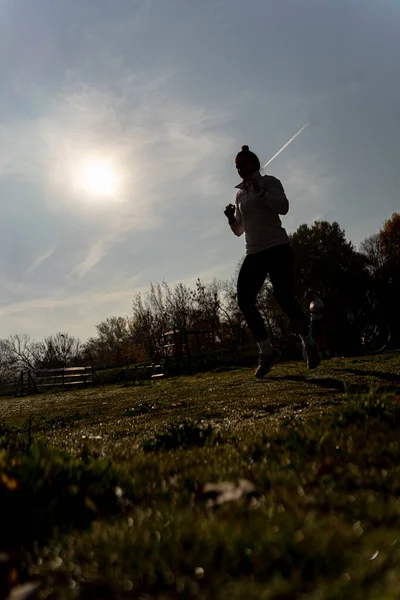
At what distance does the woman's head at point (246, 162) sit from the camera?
6113 millimetres

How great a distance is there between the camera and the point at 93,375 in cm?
2417

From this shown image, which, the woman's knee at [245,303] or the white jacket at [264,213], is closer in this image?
the white jacket at [264,213]

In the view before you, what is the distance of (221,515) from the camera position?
139cm

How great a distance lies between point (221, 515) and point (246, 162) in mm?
5376

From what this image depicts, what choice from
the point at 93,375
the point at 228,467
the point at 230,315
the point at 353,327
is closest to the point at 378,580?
the point at 228,467

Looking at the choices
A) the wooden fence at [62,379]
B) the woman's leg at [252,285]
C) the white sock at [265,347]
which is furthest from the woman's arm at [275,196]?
the wooden fence at [62,379]

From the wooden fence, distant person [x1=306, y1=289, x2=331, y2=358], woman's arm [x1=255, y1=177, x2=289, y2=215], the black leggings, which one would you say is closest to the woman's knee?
the black leggings

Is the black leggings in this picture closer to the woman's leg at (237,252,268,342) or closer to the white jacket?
the woman's leg at (237,252,268,342)

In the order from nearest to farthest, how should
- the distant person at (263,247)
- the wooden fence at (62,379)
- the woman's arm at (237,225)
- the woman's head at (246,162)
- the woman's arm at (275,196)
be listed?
the woman's arm at (275,196) < the distant person at (263,247) < the woman's head at (246,162) < the woman's arm at (237,225) < the wooden fence at (62,379)

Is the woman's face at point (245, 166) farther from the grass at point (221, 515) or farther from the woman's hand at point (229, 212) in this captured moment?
the grass at point (221, 515)

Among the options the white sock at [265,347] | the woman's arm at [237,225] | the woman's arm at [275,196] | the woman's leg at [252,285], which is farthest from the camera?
the woman's arm at [237,225]

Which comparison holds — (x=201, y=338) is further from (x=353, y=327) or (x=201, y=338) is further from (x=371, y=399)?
(x=371, y=399)

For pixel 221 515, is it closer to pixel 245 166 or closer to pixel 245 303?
pixel 245 303

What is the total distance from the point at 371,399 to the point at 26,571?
2180 millimetres
